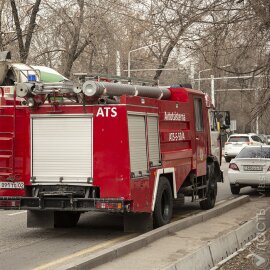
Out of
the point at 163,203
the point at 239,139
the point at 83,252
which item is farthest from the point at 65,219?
the point at 239,139

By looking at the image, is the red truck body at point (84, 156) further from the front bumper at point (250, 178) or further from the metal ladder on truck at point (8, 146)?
the front bumper at point (250, 178)

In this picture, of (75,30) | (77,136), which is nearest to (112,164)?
(77,136)

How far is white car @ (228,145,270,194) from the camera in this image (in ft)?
57.5

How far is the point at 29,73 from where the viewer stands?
1245 cm

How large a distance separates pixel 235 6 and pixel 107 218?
5.44 m

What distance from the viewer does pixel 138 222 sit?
10.2 meters

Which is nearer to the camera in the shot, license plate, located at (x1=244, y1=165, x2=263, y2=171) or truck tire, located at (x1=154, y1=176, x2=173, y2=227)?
truck tire, located at (x1=154, y1=176, x2=173, y2=227)

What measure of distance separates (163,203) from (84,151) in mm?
2158

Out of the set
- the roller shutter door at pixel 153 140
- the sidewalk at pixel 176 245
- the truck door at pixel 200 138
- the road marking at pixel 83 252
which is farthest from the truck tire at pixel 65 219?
the truck door at pixel 200 138

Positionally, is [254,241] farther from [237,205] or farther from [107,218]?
[237,205]

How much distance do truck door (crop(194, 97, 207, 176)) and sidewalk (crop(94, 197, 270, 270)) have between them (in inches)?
47.4

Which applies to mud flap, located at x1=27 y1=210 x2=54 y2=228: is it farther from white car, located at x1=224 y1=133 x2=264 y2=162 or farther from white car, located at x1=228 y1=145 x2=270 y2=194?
white car, located at x1=224 y1=133 x2=264 y2=162

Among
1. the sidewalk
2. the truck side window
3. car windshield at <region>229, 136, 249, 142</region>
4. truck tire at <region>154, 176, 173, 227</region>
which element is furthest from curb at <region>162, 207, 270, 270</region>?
car windshield at <region>229, 136, 249, 142</region>

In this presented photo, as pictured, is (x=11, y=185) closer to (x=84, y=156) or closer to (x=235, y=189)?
(x=84, y=156)
